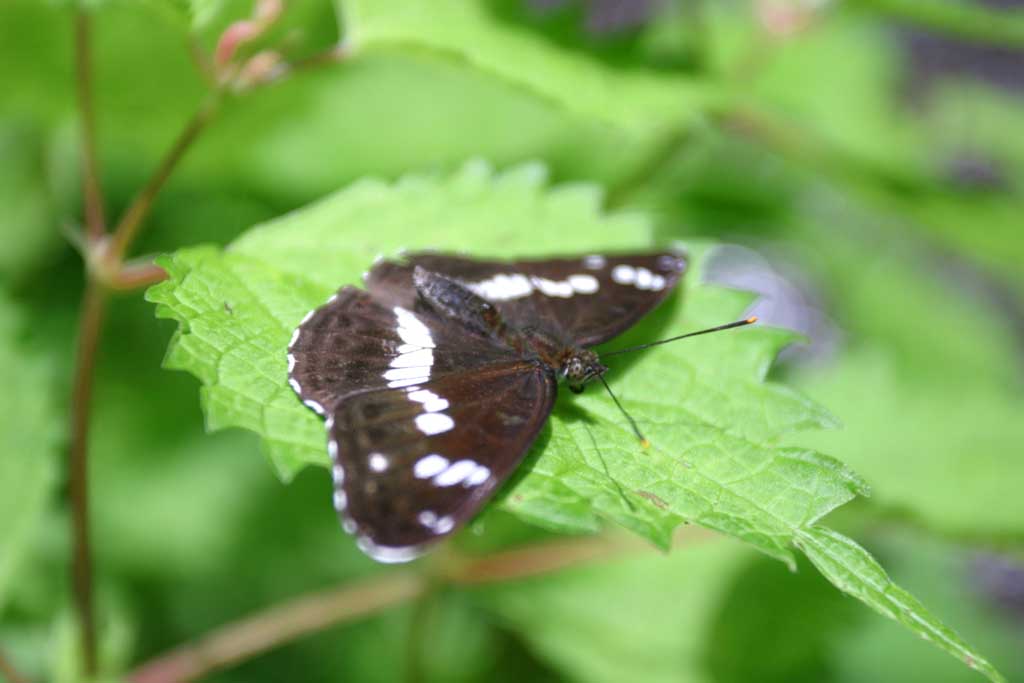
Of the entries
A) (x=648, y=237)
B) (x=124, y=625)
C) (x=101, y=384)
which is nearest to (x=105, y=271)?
(x=124, y=625)

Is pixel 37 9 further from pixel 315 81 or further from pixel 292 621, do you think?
pixel 292 621

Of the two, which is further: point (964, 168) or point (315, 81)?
point (964, 168)

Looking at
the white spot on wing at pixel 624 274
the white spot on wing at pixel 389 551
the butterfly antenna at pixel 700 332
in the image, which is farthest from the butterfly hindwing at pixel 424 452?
the white spot on wing at pixel 624 274

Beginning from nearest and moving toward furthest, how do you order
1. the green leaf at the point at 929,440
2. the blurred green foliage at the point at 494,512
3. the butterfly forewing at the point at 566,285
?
the butterfly forewing at the point at 566,285
the blurred green foliage at the point at 494,512
the green leaf at the point at 929,440

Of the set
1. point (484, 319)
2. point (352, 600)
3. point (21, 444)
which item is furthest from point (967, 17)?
point (21, 444)

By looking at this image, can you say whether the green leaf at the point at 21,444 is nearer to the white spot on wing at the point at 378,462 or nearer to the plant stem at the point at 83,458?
the plant stem at the point at 83,458

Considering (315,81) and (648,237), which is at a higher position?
(648,237)

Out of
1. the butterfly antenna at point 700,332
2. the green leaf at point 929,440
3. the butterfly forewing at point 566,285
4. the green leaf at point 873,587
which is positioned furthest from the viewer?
the green leaf at point 929,440

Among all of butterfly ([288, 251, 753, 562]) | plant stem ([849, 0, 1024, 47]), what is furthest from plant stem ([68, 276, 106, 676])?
plant stem ([849, 0, 1024, 47])
